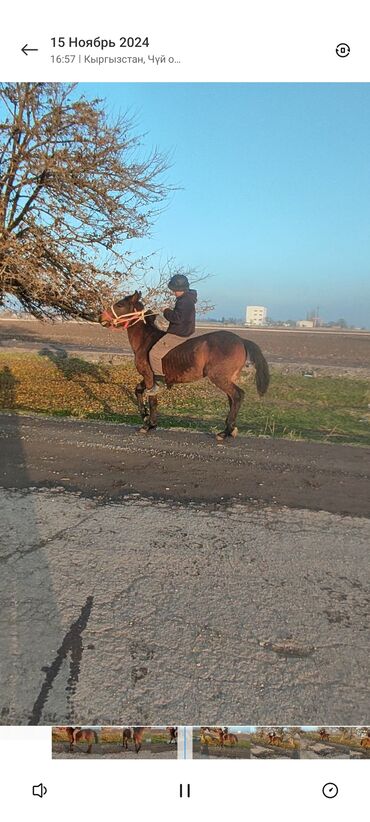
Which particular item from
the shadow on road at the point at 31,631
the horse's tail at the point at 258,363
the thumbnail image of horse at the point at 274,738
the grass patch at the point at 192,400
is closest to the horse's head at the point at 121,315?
the horse's tail at the point at 258,363

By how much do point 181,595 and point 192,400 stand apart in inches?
334

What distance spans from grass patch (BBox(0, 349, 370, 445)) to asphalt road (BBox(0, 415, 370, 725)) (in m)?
2.71

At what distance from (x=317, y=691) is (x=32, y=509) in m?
2.38

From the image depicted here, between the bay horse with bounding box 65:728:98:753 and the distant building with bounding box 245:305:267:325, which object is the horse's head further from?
the bay horse with bounding box 65:728:98:753

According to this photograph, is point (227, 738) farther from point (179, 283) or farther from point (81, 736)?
point (179, 283)

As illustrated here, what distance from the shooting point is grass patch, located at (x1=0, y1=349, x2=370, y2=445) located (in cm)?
788

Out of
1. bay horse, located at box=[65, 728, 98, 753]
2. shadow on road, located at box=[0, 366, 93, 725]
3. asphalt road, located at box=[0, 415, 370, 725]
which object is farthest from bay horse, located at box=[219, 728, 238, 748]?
shadow on road, located at box=[0, 366, 93, 725]

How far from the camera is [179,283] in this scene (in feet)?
17.9

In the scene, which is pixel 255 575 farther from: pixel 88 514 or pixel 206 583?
pixel 88 514

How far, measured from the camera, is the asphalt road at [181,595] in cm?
186

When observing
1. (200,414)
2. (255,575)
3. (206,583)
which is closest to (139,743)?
(206,583)

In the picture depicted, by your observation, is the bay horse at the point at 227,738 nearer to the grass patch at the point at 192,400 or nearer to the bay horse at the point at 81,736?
the bay horse at the point at 81,736

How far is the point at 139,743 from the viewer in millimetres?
1685

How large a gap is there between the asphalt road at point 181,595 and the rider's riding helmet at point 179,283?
2208 millimetres
